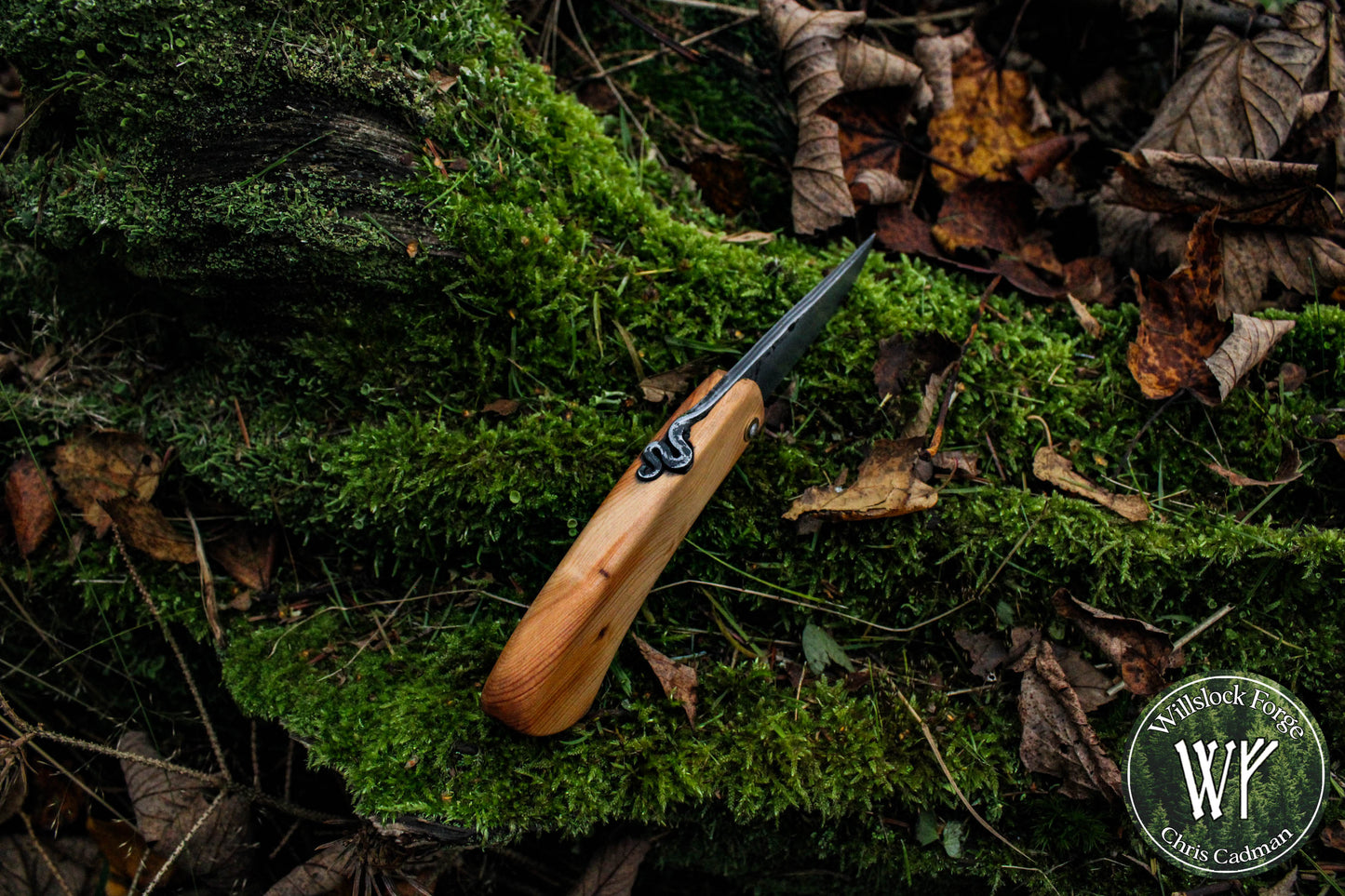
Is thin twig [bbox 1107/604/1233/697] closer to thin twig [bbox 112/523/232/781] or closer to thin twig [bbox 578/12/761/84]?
thin twig [bbox 578/12/761/84]

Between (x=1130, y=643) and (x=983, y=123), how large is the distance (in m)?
2.29

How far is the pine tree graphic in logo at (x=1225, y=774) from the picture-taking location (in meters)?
2.23

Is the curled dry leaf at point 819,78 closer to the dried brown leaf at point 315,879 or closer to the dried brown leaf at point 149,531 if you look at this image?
the dried brown leaf at point 149,531

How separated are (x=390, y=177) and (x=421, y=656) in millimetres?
1540

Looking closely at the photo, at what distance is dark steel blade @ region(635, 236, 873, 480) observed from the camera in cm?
214

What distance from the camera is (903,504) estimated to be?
2373mm

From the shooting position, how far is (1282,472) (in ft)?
8.39

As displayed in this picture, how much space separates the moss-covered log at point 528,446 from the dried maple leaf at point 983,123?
3.09 ft

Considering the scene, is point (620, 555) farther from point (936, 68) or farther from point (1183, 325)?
point (936, 68)

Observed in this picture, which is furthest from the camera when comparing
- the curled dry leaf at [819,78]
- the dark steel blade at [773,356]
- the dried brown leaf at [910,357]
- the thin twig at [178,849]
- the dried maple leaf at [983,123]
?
the dried maple leaf at [983,123]

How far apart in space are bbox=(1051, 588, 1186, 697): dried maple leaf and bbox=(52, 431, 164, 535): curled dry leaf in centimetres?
312

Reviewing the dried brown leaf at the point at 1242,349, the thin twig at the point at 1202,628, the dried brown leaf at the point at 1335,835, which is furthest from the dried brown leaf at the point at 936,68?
the dried brown leaf at the point at 1335,835

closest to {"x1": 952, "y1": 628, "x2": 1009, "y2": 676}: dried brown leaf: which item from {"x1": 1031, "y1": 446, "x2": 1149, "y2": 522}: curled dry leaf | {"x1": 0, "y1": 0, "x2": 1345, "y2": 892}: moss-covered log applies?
{"x1": 0, "y1": 0, "x2": 1345, "y2": 892}: moss-covered log

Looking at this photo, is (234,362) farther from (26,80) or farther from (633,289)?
(633,289)
